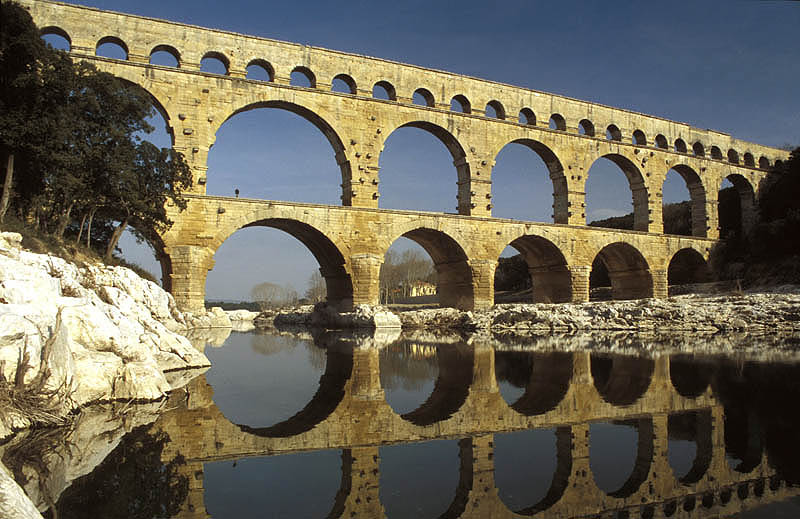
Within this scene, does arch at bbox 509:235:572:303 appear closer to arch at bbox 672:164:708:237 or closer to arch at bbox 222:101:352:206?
arch at bbox 222:101:352:206

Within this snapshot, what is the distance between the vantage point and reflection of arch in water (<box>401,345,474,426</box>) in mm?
5887

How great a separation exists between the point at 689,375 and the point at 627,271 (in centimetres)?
2218

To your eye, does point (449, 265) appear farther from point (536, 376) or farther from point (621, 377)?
point (621, 377)

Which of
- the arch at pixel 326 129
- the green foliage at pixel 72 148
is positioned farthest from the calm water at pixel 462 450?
the arch at pixel 326 129

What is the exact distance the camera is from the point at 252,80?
69.5ft

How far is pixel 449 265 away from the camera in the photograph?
25.2 m

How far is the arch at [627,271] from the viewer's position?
28391 mm

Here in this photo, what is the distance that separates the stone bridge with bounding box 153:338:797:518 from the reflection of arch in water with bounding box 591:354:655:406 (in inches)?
1.0

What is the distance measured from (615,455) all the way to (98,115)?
17023 mm

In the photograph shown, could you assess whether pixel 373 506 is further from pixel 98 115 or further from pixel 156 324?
pixel 98 115

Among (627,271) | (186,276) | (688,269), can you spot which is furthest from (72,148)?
(688,269)

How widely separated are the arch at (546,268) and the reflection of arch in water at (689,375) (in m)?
15.6

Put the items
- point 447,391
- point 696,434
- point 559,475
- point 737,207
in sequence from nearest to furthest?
point 559,475 → point 696,434 → point 447,391 → point 737,207

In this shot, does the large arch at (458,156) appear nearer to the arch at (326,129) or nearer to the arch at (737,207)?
the arch at (326,129)
